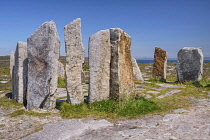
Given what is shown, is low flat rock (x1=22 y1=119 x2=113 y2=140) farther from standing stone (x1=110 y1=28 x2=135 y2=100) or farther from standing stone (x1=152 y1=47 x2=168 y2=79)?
standing stone (x1=152 y1=47 x2=168 y2=79)

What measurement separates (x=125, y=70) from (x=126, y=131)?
3687mm

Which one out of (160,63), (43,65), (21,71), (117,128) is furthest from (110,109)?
(160,63)

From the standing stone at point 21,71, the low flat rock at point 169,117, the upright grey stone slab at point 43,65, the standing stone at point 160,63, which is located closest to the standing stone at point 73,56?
the upright grey stone slab at point 43,65

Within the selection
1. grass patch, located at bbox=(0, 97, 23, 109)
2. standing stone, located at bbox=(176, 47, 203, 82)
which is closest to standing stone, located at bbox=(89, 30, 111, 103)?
grass patch, located at bbox=(0, 97, 23, 109)

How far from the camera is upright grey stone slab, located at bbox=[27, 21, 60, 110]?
27.1ft

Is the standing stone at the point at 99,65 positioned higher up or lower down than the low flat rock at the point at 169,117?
higher up

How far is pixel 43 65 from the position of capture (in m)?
8.41

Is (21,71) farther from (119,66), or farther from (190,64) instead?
(190,64)

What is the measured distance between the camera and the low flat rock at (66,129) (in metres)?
5.70

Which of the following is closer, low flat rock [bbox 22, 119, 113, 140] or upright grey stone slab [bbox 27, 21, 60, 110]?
low flat rock [bbox 22, 119, 113, 140]

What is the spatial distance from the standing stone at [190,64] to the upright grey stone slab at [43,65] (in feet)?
36.8

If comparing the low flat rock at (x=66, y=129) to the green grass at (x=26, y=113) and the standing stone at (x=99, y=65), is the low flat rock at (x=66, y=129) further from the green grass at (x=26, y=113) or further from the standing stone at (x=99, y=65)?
the standing stone at (x=99, y=65)

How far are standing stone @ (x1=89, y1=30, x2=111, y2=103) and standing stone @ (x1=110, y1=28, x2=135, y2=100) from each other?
7.9 inches

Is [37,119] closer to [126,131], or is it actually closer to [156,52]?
[126,131]
